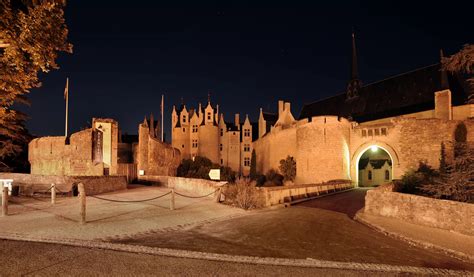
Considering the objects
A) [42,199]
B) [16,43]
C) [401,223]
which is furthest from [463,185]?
[42,199]

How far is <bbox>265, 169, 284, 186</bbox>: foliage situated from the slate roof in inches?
480

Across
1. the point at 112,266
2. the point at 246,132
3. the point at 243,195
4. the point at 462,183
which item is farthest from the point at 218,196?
the point at 246,132

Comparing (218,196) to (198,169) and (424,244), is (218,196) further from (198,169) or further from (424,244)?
(198,169)

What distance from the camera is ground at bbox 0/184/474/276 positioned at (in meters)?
4.34

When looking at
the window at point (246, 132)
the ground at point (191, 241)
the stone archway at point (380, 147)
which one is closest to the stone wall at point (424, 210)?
the ground at point (191, 241)

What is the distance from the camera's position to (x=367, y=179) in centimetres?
3522

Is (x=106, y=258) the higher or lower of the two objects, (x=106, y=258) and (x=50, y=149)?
the lower

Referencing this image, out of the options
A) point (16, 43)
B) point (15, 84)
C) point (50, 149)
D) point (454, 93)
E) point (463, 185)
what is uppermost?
point (454, 93)

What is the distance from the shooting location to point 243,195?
11039 millimetres

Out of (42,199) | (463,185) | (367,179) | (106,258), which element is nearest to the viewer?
(106,258)

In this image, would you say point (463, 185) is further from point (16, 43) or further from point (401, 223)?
point (16, 43)

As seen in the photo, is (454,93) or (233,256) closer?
(233,256)

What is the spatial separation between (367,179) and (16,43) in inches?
1427

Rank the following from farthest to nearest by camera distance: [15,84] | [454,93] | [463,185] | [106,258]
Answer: [454,93] → [463,185] → [15,84] → [106,258]
